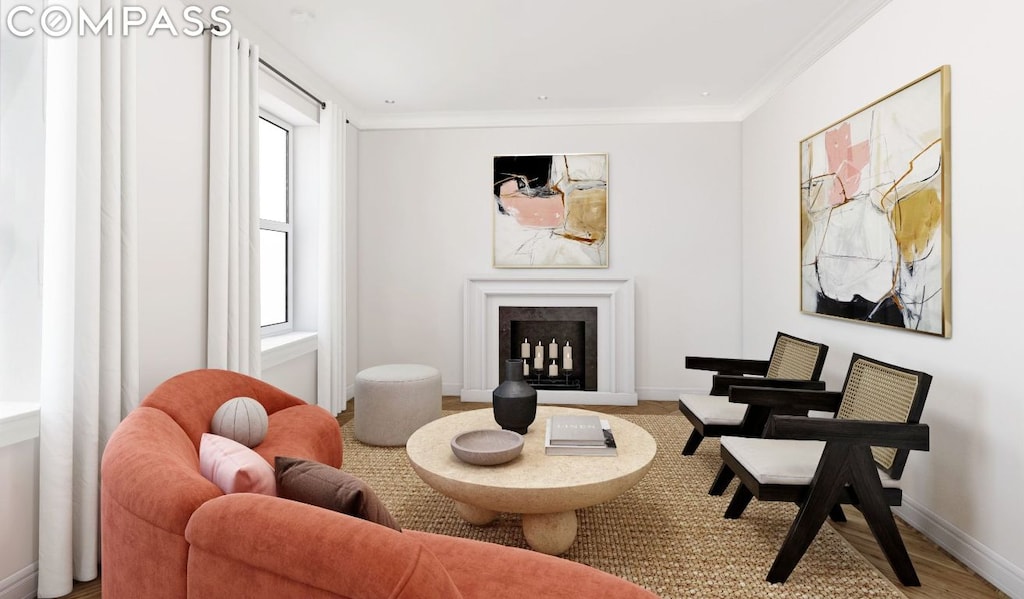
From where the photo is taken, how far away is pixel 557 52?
367 cm

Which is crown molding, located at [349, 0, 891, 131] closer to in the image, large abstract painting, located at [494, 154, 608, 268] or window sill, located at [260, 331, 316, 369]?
large abstract painting, located at [494, 154, 608, 268]

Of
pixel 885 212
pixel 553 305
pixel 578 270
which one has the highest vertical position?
pixel 885 212

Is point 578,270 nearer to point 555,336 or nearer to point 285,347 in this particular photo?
point 555,336

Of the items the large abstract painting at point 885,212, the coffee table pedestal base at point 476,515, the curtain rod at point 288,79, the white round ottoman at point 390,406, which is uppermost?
the curtain rod at point 288,79

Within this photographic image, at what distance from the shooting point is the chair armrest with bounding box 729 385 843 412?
2.67 meters

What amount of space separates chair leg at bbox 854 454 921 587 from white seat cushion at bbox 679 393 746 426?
2.83ft

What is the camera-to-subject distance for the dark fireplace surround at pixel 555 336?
5020 mm

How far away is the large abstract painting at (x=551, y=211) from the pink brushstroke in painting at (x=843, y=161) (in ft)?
6.66

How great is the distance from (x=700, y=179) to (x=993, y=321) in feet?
10.1

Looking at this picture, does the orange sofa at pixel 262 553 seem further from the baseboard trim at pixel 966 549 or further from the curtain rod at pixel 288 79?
the curtain rod at pixel 288 79

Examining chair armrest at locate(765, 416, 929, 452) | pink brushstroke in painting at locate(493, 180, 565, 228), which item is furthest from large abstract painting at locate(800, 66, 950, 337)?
pink brushstroke in painting at locate(493, 180, 565, 228)

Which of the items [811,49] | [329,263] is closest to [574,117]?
[811,49]

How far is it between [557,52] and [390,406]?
2.65 meters

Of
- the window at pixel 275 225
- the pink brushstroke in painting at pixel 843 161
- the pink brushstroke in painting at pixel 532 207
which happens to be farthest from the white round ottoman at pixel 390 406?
the pink brushstroke in painting at pixel 843 161
